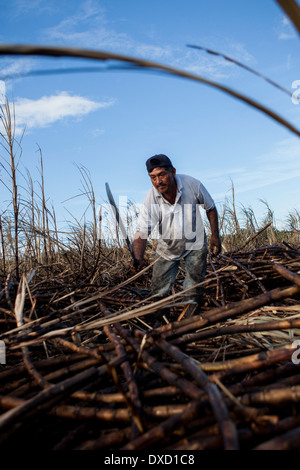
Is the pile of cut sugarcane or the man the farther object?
the man

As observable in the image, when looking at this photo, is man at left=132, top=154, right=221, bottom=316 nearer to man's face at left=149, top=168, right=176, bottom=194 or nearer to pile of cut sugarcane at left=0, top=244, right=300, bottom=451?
man's face at left=149, top=168, right=176, bottom=194

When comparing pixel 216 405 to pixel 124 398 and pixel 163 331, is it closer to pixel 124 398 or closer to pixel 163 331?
pixel 124 398

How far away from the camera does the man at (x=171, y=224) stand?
10.3 feet

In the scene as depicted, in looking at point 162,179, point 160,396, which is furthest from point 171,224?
point 160,396

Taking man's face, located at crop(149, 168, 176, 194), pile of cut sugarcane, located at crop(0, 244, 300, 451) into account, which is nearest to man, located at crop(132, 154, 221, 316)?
man's face, located at crop(149, 168, 176, 194)

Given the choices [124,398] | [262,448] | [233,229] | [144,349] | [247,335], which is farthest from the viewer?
[233,229]

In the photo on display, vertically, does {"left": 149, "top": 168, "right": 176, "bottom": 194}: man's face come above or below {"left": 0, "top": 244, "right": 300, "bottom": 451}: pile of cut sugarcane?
above

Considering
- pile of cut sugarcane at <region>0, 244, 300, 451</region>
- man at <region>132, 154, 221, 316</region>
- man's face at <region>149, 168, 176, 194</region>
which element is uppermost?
man's face at <region>149, 168, 176, 194</region>

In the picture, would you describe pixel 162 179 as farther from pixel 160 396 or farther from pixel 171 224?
pixel 160 396

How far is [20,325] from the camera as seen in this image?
1.28 m

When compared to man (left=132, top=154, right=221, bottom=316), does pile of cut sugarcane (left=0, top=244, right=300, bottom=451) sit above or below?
below

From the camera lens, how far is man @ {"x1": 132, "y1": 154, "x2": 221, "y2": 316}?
3127 millimetres
